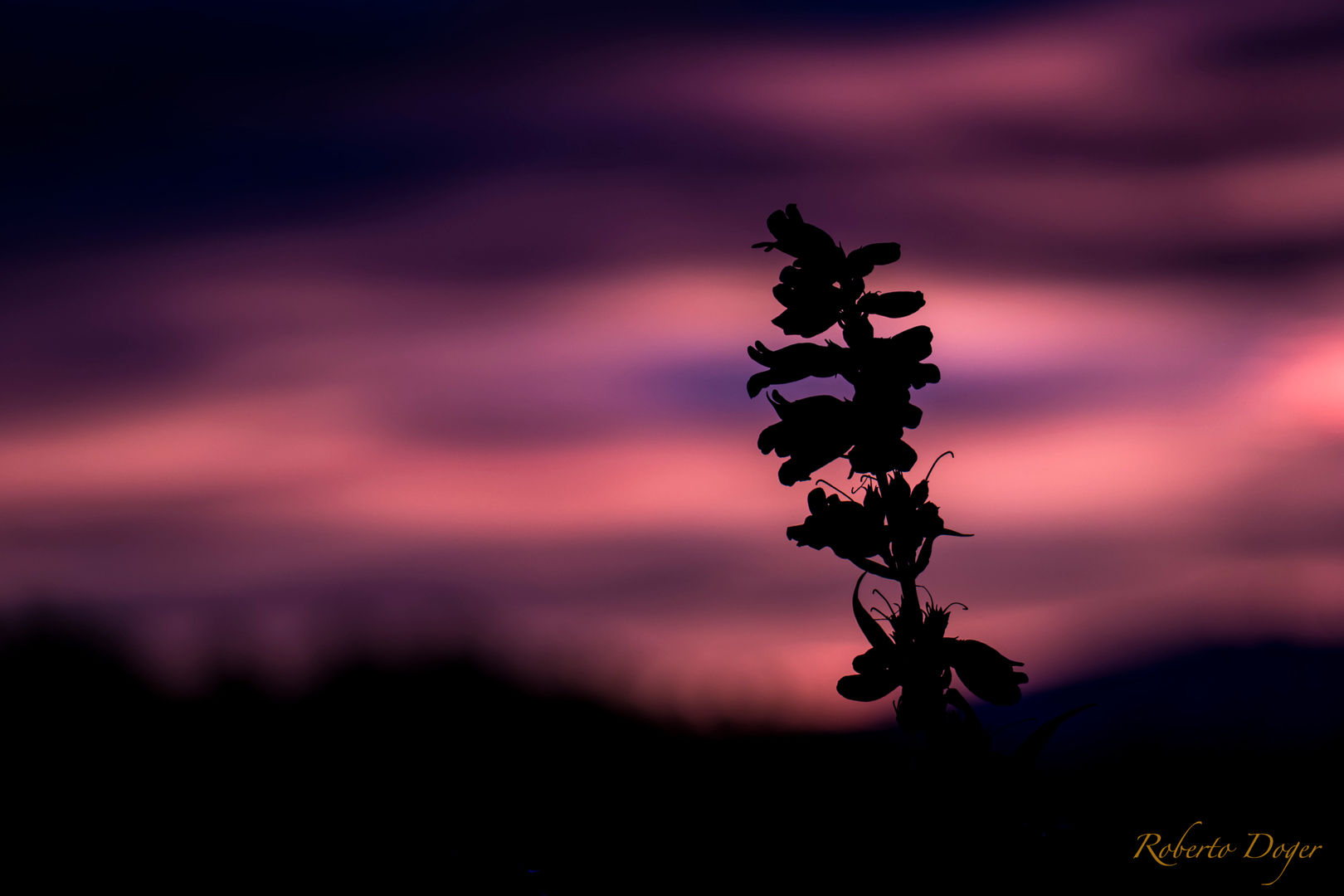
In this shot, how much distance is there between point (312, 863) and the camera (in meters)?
11.6

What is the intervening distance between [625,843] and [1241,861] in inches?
259

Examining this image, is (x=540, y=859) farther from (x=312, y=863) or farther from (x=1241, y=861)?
(x=1241, y=861)

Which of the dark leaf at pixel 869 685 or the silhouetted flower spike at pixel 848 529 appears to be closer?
the silhouetted flower spike at pixel 848 529

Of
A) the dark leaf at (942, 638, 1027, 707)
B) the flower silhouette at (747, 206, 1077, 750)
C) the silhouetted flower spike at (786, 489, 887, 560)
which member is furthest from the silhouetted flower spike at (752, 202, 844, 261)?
the dark leaf at (942, 638, 1027, 707)

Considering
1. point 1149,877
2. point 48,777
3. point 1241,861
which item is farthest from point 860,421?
point 48,777

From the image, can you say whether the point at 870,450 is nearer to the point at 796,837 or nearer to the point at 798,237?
the point at 798,237

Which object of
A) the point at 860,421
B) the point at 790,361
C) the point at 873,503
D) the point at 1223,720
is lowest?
the point at 1223,720

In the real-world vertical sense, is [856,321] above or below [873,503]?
above

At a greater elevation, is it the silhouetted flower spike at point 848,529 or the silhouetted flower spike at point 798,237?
the silhouetted flower spike at point 798,237

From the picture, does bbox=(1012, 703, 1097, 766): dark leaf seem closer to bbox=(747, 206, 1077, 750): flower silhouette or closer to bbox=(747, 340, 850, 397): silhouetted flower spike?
bbox=(747, 206, 1077, 750): flower silhouette

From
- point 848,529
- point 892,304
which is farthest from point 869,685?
point 892,304

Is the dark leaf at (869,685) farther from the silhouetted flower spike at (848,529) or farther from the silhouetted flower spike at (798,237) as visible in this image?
the silhouetted flower spike at (798,237)

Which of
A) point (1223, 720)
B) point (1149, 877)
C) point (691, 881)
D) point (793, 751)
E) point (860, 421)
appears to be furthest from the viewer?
point (1223, 720)

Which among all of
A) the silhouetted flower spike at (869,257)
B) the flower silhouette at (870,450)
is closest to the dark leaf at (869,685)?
the flower silhouette at (870,450)
